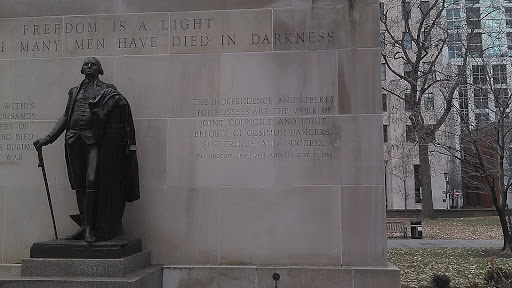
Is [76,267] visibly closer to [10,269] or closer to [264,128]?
[10,269]

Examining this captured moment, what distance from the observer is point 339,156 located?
8219mm

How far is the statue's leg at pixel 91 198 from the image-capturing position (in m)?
7.36

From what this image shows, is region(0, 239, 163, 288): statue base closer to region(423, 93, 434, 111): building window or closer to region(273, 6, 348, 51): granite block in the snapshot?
region(273, 6, 348, 51): granite block

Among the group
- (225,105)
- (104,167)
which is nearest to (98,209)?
(104,167)

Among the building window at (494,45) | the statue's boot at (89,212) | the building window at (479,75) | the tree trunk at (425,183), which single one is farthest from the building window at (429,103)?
the statue's boot at (89,212)

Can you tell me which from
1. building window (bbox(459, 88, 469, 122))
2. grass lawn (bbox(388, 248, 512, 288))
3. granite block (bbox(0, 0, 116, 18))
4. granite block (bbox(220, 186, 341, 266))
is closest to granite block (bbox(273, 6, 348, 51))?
granite block (bbox(220, 186, 341, 266))

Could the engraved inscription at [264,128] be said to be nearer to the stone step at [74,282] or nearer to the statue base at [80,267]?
the statue base at [80,267]

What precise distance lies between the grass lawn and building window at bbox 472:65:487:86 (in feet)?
21.4

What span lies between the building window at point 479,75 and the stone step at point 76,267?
16.3m

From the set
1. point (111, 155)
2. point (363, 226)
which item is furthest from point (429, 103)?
point (111, 155)

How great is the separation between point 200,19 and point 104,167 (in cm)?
321

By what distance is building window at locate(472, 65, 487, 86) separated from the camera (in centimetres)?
1897

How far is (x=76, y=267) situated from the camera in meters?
7.02

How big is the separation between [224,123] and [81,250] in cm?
307
